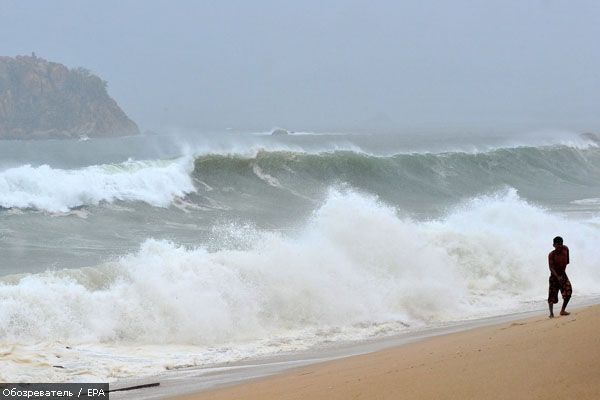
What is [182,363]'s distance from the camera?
8.71m

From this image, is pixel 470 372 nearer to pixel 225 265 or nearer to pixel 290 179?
pixel 225 265

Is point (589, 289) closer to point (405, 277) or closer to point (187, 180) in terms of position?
point (405, 277)

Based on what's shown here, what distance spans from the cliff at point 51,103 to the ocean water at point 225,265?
136457 millimetres

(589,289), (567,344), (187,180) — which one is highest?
(187,180)

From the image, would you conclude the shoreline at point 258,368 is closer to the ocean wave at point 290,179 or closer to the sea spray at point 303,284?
the sea spray at point 303,284

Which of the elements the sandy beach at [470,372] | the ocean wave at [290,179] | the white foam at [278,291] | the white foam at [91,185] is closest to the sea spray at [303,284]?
the white foam at [278,291]

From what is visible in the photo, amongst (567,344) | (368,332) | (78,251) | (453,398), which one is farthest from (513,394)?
(78,251)

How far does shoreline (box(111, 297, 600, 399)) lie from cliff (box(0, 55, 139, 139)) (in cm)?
15108

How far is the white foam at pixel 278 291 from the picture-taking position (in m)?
9.27

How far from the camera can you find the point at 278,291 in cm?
1167

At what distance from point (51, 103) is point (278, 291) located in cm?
15555

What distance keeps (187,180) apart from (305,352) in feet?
52.5

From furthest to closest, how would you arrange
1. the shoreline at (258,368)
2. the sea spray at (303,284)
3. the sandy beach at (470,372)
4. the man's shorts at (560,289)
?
the sea spray at (303,284) → the man's shorts at (560,289) → the shoreline at (258,368) → the sandy beach at (470,372)

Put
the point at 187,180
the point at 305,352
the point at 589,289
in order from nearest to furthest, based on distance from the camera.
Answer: the point at 305,352 → the point at 589,289 → the point at 187,180
